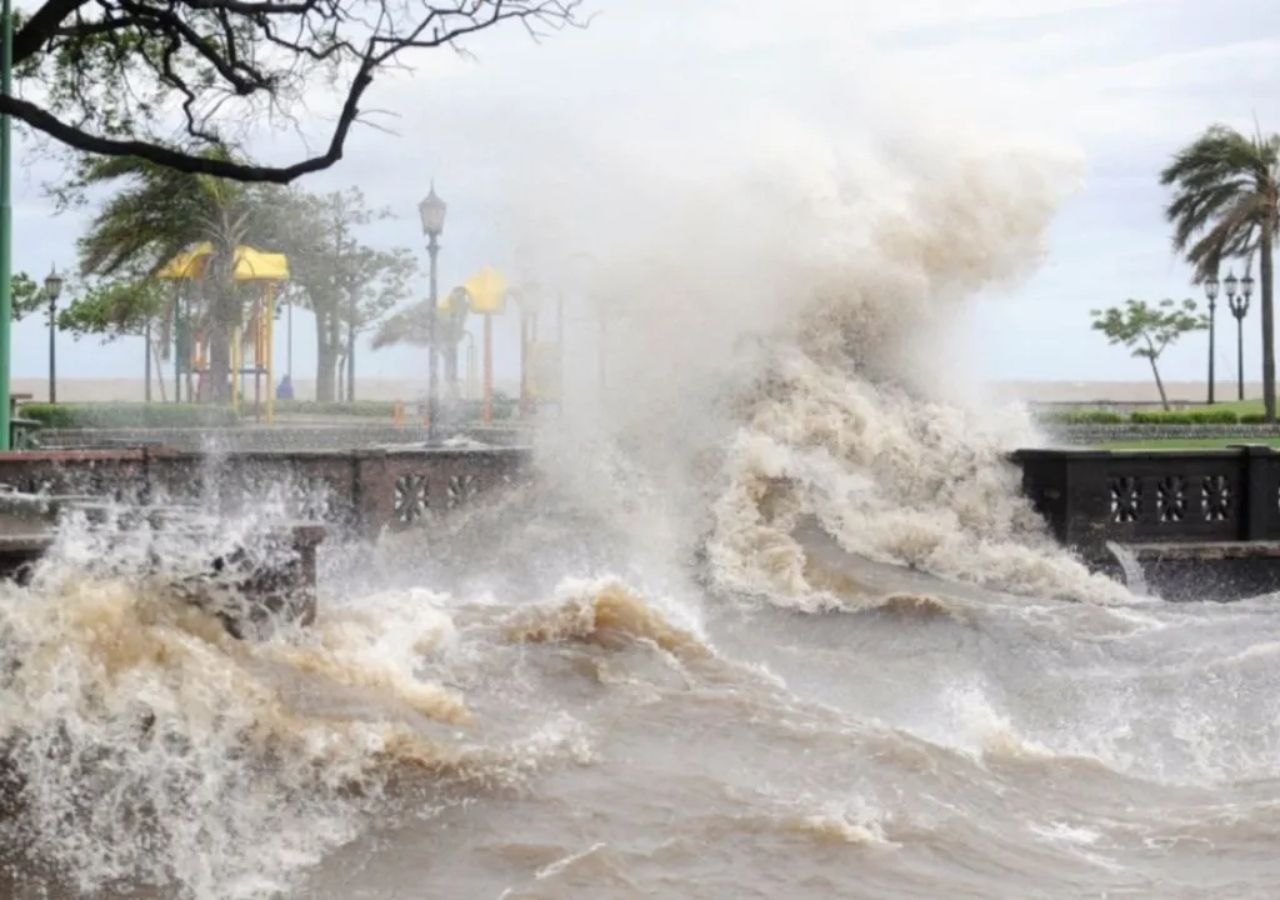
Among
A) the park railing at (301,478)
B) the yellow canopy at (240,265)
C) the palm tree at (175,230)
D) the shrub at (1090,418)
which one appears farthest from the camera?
the yellow canopy at (240,265)

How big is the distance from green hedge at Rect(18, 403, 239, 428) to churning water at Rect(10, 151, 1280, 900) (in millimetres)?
20836

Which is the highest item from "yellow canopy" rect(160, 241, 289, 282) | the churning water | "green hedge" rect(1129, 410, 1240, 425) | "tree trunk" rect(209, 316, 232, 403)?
"yellow canopy" rect(160, 241, 289, 282)

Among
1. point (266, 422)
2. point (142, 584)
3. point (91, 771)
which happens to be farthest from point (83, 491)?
point (266, 422)

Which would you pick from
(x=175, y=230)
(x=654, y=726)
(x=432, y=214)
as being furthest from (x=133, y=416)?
(x=654, y=726)

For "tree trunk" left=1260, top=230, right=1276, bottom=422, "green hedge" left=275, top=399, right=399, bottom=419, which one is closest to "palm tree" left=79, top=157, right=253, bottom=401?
"green hedge" left=275, top=399, right=399, bottom=419

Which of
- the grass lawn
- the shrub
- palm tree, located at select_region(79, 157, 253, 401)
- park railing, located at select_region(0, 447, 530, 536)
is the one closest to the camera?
park railing, located at select_region(0, 447, 530, 536)

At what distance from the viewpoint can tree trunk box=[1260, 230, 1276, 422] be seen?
125ft

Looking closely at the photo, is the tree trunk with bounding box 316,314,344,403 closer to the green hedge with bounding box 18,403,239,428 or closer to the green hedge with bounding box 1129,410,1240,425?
the green hedge with bounding box 18,403,239,428

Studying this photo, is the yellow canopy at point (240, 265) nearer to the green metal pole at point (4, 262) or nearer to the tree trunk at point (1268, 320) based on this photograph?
the tree trunk at point (1268, 320)

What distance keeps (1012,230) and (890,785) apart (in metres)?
12.2

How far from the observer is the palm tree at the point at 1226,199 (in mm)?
40188

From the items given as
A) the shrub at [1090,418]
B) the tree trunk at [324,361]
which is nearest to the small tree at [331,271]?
the tree trunk at [324,361]

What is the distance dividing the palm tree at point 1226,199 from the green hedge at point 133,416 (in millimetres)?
22413

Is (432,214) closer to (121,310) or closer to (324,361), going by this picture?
(121,310)
